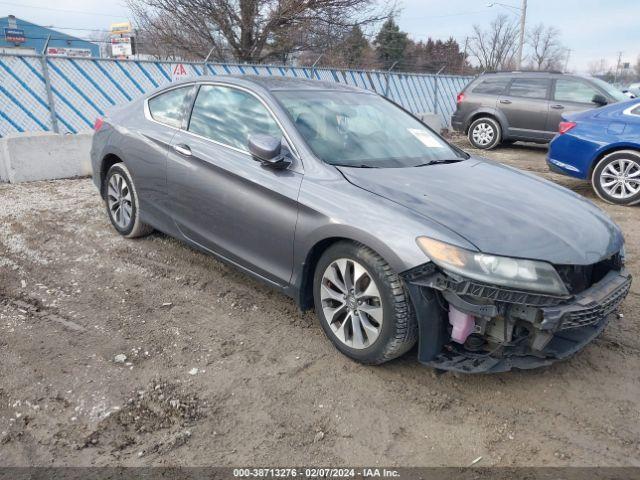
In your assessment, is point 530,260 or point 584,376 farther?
point 584,376

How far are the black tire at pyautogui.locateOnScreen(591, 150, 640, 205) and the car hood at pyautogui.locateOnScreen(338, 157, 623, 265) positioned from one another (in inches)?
153

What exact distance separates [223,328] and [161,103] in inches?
83.5

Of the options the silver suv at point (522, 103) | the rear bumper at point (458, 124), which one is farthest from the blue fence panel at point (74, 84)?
the silver suv at point (522, 103)

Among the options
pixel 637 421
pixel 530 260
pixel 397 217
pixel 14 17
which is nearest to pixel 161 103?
pixel 397 217

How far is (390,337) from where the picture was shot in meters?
2.70

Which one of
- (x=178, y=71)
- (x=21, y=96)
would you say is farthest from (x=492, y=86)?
(x=21, y=96)

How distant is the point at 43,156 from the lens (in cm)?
712

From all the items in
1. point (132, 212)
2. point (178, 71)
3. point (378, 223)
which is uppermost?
point (178, 71)

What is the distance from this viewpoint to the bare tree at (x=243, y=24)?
15047mm

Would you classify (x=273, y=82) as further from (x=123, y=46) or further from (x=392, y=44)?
(x=392, y=44)

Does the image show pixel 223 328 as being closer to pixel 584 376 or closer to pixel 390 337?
pixel 390 337

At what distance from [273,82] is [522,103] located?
887cm

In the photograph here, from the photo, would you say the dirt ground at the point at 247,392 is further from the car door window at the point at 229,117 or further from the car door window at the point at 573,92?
the car door window at the point at 573,92

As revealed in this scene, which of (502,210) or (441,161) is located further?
(441,161)
